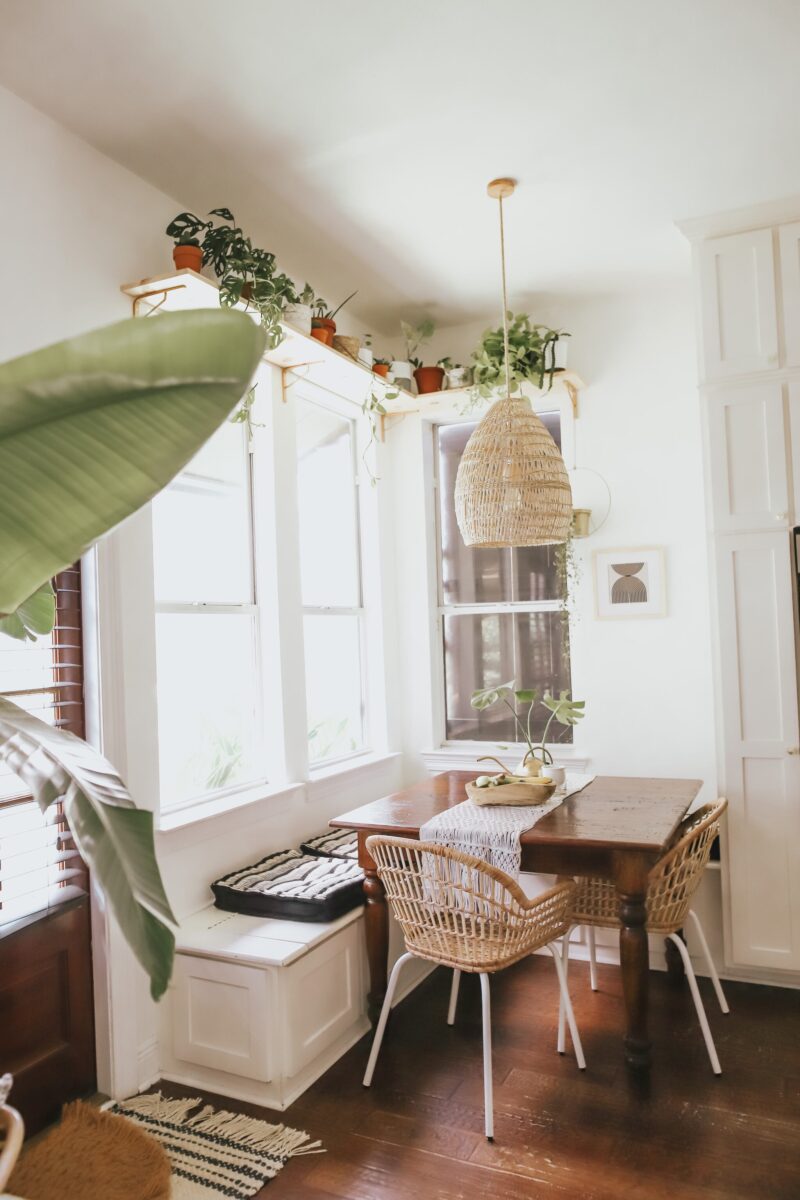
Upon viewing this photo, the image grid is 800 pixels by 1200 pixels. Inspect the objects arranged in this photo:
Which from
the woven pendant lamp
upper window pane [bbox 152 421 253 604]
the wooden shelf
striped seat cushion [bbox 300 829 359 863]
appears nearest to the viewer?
the wooden shelf

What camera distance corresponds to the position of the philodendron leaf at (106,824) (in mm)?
604

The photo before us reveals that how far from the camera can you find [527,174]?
3023 millimetres

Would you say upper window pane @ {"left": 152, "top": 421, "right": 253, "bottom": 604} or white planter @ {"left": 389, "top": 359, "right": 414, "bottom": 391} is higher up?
white planter @ {"left": 389, "top": 359, "right": 414, "bottom": 391}

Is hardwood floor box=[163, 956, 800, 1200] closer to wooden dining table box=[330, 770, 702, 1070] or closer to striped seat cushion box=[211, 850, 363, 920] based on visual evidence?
wooden dining table box=[330, 770, 702, 1070]

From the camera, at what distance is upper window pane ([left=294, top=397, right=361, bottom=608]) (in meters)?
3.96

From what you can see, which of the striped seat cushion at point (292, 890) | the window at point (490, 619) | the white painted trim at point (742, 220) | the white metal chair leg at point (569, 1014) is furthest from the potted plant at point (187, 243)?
the white metal chair leg at point (569, 1014)

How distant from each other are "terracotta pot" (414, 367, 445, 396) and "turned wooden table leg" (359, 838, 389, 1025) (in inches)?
91.2

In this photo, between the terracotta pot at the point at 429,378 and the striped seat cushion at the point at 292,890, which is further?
the terracotta pot at the point at 429,378

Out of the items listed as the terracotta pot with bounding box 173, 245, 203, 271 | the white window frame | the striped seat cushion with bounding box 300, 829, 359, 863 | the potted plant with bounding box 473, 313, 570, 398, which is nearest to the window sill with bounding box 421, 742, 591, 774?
the white window frame

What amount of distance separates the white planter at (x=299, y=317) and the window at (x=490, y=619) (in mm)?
1213

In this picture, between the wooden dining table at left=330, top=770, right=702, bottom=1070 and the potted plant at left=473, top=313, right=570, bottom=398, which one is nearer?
the wooden dining table at left=330, top=770, right=702, bottom=1070

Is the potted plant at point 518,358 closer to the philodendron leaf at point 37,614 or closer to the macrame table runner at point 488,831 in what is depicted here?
the macrame table runner at point 488,831

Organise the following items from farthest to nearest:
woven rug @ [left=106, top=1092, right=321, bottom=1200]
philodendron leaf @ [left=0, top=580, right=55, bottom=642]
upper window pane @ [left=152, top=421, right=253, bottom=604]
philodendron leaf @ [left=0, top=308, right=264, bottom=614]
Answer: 1. upper window pane @ [left=152, top=421, right=253, bottom=604]
2. woven rug @ [left=106, top=1092, right=321, bottom=1200]
3. philodendron leaf @ [left=0, top=580, right=55, bottom=642]
4. philodendron leaf @ [left=0, top=308, right=264, bottom=614]

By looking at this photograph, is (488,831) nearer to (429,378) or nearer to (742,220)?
(429,378)
